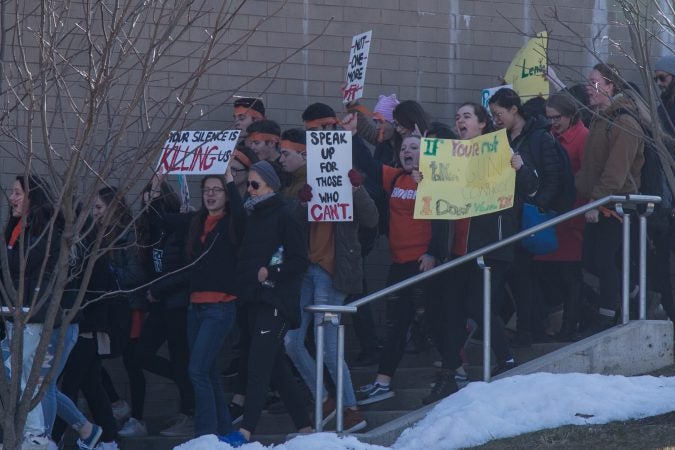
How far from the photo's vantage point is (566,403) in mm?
7781

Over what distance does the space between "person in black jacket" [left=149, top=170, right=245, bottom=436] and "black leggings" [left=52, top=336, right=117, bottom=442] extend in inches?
31.5

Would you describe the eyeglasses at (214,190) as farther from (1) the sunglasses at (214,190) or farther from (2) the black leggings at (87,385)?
(2) the black leggings at (87,385)

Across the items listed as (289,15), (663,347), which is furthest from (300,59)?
(663,347)

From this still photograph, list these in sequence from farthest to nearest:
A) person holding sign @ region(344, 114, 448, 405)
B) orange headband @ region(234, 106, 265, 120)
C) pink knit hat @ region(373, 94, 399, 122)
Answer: pink knit hat @ region(373, 94, 399, 122) → orange headband @ region(234, 106, 265, 120) → person holding sign @ region(344, 114, 448, 405)

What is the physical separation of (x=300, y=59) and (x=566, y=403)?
16.7 ft

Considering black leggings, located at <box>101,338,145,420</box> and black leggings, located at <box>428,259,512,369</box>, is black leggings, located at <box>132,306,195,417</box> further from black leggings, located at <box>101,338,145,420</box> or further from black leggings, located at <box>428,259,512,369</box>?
black leggings, located at <box>428,259,512,369</box>

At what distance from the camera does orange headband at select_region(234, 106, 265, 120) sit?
34.1 ft

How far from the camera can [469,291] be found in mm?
8703

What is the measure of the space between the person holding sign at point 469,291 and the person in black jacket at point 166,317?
1954mm

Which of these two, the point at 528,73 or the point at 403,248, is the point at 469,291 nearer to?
the point at 403,248

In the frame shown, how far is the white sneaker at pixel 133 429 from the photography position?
9.40 meters

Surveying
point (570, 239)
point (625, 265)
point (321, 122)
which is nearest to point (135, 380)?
point (321, 122)

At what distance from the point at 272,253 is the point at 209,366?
3.00 feet

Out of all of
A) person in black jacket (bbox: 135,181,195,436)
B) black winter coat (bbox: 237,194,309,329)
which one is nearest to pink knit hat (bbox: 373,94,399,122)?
person in black jacket (bbox: 135,181,195,436)
